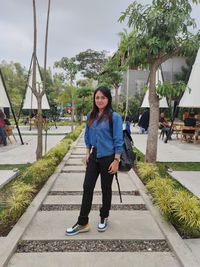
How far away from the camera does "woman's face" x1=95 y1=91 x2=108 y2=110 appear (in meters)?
3.13

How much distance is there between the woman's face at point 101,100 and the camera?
313 cm

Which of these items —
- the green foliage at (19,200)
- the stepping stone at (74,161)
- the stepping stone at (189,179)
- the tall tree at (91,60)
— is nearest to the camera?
the green foliage at (19,200)

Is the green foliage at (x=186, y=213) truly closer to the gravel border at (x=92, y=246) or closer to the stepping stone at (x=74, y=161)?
the gravel border at (x=92, y=246)

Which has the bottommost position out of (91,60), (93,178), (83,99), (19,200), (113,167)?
(19,200)

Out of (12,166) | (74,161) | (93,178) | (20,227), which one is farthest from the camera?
(74,161)

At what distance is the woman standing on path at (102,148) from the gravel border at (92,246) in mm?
223

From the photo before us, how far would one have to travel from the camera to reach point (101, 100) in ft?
10.3

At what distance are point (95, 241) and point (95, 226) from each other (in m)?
0.39

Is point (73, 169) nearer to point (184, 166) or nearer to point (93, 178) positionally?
point (184, 166)

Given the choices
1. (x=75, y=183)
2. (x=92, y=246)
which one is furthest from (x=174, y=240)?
(x=75, y=183)

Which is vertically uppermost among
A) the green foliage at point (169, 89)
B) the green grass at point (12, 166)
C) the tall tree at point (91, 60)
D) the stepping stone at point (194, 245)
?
the tall tree at point (91, 60)

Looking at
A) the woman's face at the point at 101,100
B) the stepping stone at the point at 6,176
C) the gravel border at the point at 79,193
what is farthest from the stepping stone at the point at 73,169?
the woman's face at the point at 101,100

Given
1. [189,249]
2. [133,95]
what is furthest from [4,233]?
[133,95]

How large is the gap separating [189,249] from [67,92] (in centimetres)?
1866
